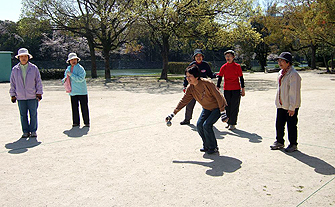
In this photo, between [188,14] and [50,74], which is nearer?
[188,14]

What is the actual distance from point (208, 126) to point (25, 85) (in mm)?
3916

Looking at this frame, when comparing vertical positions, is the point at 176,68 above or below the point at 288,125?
below

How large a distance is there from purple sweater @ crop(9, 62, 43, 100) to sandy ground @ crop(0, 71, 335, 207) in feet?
2.92

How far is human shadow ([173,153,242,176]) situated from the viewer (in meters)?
4.66

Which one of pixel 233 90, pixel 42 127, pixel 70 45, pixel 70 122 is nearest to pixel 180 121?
pixel 233 90

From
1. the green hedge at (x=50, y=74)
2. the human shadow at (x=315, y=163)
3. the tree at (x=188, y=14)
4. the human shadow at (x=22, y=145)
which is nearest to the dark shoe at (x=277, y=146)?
the human shadow at (x=315, y=163)

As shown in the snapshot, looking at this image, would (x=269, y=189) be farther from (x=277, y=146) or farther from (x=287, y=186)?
(x=277, y=146)

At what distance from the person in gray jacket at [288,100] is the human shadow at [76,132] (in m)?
3.92

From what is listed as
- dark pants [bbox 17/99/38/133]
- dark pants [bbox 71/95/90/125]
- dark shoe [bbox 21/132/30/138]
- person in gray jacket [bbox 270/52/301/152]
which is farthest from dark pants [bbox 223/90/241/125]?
dark shoe [bbox 21/132/30/138]

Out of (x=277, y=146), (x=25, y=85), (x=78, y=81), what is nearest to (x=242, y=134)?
(x=277, y=146)

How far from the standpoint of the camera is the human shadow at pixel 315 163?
4582 millimetres

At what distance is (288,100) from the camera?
550cm

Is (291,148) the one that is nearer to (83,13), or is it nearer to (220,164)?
(220,164)

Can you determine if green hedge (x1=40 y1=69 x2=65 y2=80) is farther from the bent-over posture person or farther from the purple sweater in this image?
the bent-over posture person
